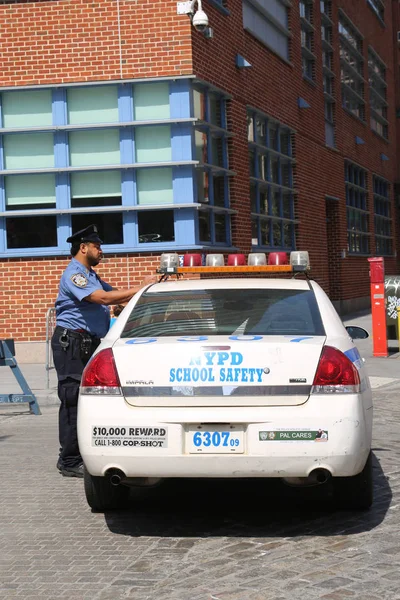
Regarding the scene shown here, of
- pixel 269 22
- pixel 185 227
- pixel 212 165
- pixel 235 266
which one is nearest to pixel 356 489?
pixel 235 266

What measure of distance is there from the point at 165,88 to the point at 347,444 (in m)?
11.4

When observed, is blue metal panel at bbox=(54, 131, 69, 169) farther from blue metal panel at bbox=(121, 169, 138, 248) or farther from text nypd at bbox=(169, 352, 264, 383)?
text nypd at bbox=(169, 352, 264, 383)

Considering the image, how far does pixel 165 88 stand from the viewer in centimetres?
1605

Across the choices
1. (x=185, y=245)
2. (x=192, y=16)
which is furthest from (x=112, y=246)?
(x=192, y=16)

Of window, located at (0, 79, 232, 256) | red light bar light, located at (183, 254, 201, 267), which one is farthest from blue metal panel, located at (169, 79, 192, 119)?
red light bar light, located at (183, 254, 201, 267)

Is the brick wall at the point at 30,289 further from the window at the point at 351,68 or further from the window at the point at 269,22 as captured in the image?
the window at the point at 351,68

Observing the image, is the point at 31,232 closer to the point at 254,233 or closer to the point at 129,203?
the point at 129,203

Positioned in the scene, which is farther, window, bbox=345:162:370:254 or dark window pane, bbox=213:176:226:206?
window, bbox=345:162:370:254

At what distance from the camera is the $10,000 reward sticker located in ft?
17.9

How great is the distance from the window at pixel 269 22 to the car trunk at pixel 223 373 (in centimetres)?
1492

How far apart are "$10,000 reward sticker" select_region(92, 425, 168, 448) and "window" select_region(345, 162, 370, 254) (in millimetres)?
23594

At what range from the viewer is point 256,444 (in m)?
5.41

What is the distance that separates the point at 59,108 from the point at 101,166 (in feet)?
3.73

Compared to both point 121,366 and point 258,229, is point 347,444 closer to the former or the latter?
point 121,366
